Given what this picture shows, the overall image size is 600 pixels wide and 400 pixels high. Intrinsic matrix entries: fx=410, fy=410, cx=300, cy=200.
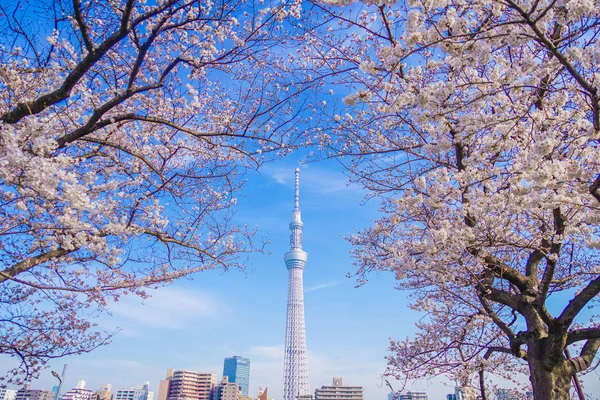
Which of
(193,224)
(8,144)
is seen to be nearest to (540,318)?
(193,224)

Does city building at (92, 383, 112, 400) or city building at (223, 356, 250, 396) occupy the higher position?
city building at (223, 356, 250, 396)

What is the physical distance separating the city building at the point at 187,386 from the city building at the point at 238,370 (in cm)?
4174

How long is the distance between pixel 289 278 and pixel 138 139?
55416mm

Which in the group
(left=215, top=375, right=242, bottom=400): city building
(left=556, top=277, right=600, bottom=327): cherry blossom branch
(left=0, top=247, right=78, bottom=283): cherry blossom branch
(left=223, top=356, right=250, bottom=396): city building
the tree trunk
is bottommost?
the tree trunk

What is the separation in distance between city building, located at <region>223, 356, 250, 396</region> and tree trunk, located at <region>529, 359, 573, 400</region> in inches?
5171

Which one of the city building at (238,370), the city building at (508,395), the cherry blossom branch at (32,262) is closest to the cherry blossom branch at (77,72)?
the cherry blossom branch at (32,262)

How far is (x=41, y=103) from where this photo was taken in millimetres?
3258

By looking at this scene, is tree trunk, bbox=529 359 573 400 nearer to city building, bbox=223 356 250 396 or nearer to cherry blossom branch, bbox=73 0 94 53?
cherry blossom branch, bbox=73 0 94 53

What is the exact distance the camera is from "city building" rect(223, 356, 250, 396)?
124500mm

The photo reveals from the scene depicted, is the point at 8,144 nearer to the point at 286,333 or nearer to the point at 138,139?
the point at 138,139

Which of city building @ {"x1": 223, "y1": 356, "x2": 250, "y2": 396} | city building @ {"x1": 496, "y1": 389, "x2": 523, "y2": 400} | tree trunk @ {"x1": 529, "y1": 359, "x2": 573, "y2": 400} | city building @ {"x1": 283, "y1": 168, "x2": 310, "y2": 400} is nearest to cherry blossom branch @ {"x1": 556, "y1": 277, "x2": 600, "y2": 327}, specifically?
tree trunk @ {"x1": 529, "y1": 359, "x2": 573, "y2": 400}

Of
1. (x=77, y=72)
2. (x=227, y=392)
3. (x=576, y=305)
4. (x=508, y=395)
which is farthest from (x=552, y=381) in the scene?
(x=227, y=392)

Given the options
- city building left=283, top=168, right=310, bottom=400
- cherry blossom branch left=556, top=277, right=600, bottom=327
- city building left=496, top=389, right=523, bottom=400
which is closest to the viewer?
cherry blossom branch left=556, top=277, right=600, bottom=327

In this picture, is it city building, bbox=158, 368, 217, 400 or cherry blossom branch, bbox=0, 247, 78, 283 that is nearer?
cherry blossom branch, bbox=0, 247, 78, 283
